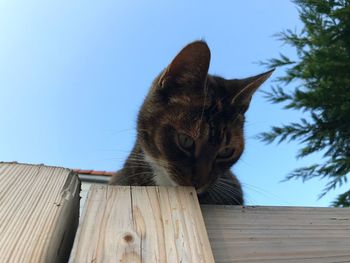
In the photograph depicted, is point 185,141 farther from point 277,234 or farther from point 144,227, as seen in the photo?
point 144,227

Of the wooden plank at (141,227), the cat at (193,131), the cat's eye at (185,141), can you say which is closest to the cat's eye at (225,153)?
the cat at (193,131)

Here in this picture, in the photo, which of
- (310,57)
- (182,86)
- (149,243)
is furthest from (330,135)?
(149,243)

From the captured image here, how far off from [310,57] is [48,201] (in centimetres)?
369

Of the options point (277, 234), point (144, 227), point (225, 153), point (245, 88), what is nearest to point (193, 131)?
point (225, 153)

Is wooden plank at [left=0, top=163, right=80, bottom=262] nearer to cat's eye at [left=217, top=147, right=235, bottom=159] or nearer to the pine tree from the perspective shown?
cat's eye at [left=217, top=147, right=235, bottom=159]

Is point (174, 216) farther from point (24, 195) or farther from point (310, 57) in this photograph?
point (310, 57)

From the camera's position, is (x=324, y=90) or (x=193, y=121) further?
(x=324, y=90)

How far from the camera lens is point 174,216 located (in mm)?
909

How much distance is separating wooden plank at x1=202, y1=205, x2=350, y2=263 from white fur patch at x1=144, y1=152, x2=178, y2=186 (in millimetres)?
913

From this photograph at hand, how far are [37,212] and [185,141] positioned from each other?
1.28 meters

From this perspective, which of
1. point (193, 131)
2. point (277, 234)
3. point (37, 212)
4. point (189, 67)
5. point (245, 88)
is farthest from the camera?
point (245, 88)

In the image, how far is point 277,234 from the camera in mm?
1020

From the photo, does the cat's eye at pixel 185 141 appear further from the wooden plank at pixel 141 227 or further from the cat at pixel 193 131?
the wooden plank at pixel 141 227

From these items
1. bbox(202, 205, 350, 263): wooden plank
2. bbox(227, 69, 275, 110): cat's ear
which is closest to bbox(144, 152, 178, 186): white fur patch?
bbox(227, 69, 275, 110): cat's ear
